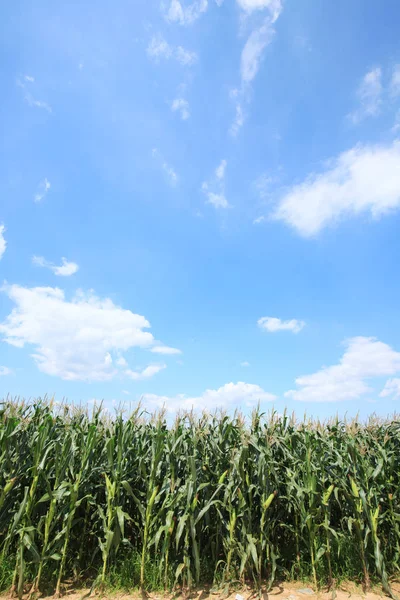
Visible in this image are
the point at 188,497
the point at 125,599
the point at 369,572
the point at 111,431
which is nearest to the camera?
the point at 125,599

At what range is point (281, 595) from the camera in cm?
532

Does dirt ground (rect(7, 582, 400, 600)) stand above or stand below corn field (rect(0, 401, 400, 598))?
below

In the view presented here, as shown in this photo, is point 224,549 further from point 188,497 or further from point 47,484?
point 47,484

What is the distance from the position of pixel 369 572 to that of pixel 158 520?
3840mm

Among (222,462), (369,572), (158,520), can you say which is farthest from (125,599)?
(369,572)

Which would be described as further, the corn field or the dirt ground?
the corn field

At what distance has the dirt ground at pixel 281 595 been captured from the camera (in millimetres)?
5184

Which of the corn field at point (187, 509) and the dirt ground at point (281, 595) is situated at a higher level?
the corn field at point (187, 509)

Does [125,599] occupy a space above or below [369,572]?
below

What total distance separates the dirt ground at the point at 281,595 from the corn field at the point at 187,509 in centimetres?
14

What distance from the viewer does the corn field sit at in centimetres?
545

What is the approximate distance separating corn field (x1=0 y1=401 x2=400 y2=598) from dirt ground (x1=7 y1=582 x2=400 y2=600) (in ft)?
0.47

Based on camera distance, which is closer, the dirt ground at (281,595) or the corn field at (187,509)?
the dirt ground at (281,595)

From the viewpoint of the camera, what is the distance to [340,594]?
551cm
